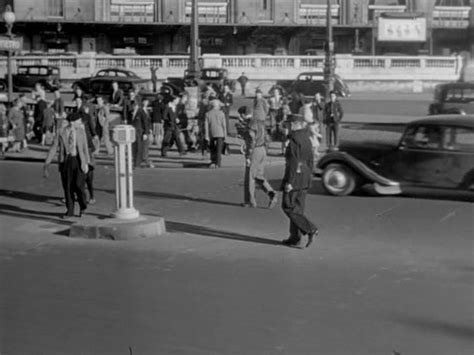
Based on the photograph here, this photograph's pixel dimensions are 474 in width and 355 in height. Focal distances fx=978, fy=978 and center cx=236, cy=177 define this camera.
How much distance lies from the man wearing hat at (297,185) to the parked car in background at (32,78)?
3741 centimetres

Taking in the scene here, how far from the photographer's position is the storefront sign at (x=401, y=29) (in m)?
61.9

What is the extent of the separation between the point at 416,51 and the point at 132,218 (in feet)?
176

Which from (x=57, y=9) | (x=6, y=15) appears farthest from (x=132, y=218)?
(x=57, y=9)

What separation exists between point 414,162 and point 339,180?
1.43 metres

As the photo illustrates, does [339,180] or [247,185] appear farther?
[339,180]

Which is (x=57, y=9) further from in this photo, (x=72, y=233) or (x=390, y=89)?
(x=72, y=233)

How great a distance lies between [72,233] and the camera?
13.8 m

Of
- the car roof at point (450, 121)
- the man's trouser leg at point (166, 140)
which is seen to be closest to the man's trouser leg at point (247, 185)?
the car roof at point (450, 121)

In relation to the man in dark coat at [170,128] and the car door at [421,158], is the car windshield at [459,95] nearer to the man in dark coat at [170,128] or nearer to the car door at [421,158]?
the man in dark coat at [170,128]

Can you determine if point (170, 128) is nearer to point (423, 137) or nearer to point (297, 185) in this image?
point (423, 137)

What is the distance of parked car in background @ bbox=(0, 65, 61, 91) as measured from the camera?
4903cm

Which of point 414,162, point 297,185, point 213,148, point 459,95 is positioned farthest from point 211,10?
point 297,185

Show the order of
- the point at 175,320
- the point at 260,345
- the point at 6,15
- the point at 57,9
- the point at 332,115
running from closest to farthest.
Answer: the point at 260,345 < the point at 175,320 < the point at 332,115 < the point at 6,15 < the point at 57,9

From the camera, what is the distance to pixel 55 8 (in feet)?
213
